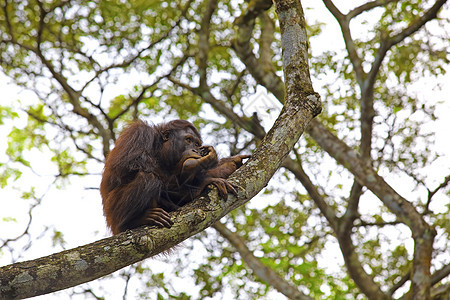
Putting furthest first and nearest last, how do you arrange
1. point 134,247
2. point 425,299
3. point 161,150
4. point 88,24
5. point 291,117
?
1. point 88,24
2. point 425,299
3. point 161,150
4. point 291,117
5. point 134,247

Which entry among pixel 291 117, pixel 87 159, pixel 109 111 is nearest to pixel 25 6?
pixel 109 111

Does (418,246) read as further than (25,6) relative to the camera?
No

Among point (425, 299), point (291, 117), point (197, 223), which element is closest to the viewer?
point (197, 223)

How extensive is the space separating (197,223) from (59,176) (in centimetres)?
645

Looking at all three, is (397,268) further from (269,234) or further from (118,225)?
(118,225)

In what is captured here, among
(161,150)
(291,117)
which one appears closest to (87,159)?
(161,150)

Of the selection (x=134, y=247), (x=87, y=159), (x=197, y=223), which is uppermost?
(x=87, y=159)

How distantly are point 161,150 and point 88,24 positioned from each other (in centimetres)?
499

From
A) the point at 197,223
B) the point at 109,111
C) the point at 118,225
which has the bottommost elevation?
the point at 197,223

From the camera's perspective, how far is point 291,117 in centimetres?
384

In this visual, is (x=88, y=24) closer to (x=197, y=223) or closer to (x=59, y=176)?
(x=59, y=176)

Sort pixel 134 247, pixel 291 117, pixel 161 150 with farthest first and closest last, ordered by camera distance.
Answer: pixel 161 150, pixel 291 117, pixel 134 247

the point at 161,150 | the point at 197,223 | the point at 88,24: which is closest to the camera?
the point at 197,223

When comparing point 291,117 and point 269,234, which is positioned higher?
point 269,234
